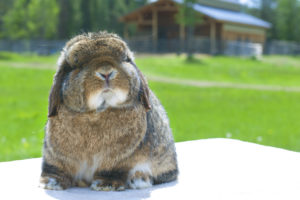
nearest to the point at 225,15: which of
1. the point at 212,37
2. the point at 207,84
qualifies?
the point at 212,37

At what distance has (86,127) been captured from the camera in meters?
2.55

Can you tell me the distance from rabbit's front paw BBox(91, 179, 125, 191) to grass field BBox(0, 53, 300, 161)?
0.87m

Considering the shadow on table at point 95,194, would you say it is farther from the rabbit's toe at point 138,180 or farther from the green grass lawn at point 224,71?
the green grass lawn at point 224,71

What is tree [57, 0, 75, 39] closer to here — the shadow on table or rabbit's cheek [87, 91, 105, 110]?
the shadow on table

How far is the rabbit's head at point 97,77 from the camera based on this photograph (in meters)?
2.39

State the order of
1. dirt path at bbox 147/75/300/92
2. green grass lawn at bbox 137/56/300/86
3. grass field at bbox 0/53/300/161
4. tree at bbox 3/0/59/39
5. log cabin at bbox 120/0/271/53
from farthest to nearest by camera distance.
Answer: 1. tree at bbox 3/0/59/39
2. log cabin at bbox 120/0/271/53
3. green grass lawn at bbox 137/56/300/86
4. dirt path at bbox 147/75/300/92
5. grass field at bbox 0/53/300/161

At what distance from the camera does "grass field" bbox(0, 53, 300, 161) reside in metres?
7.45

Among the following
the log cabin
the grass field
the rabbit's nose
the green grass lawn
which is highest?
the rabbit's nose

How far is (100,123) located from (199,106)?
9.51m

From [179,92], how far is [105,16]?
1098 inches

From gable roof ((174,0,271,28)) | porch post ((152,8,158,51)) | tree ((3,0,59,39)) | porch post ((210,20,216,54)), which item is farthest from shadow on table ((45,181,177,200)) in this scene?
tree ((3,0,59,39))

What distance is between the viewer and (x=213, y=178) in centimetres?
313

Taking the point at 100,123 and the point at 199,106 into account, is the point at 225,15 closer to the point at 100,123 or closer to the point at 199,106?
the point at 199,106

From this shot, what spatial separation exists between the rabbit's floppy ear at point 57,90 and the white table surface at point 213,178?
0.53 metres
